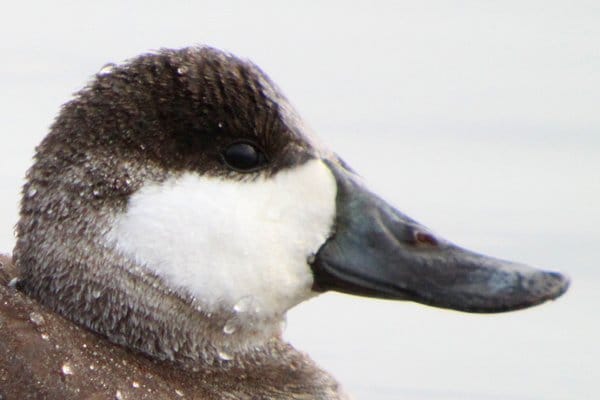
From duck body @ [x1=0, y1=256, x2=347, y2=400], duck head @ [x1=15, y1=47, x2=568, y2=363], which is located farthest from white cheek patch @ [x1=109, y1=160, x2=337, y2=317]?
duck body @ [x1=0, y1=256, x2=347, y2=400]

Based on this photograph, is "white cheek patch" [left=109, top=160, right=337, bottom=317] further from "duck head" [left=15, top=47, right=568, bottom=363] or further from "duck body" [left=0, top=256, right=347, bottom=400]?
"duck body" [left=0, top=256, right=347, bottom=400]

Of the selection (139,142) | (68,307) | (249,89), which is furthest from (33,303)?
(249,89)

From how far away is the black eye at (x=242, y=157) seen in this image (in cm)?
343

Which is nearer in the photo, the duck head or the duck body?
the duck body

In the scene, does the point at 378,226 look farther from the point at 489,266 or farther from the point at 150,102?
the point at 150,102

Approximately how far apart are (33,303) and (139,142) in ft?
1.13

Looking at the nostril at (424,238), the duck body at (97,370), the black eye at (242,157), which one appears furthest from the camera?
the nostril at (424,238)

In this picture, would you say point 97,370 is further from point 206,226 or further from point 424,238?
point 424,238

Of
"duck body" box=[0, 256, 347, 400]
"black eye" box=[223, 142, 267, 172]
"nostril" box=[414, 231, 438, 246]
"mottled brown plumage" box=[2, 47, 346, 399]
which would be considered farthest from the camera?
"nostril" box=[414, 231, 438, 246]

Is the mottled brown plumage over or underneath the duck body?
over

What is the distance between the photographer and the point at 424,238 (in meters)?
3.54

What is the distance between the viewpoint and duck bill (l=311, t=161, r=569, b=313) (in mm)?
3492

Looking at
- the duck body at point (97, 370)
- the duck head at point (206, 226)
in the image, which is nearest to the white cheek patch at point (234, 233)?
the duck head at point (206, 226)

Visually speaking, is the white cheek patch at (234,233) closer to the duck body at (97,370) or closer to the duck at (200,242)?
the duck at (200,242)
